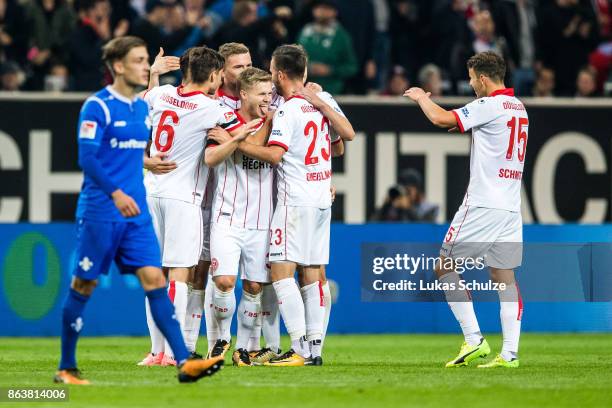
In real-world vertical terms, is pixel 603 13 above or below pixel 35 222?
above

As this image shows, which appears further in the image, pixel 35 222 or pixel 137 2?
pixel 137 2

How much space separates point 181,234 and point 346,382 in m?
2.14

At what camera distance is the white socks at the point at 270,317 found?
11805 millimetres

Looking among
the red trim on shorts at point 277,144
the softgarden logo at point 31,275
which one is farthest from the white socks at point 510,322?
the softgarden logo at point 31,275

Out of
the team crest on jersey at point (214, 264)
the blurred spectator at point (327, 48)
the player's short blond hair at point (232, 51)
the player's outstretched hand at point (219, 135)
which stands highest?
the blurred spectator at point (327, 48)

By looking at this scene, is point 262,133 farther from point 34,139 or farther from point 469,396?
point 34,139

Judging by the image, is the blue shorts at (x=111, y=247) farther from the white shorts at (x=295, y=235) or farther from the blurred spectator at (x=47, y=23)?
the blurred spectator at (x=47, y=23)

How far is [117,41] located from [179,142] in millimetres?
1929

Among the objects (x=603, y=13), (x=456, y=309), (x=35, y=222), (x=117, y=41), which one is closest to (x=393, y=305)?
(x=35, y=222)

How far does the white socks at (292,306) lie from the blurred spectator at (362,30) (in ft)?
27.5

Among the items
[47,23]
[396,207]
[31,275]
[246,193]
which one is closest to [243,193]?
[246,193]

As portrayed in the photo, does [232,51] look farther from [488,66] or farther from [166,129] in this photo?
[488,66]

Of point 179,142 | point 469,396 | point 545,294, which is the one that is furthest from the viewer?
point 545,294

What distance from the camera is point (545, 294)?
54.7ft
